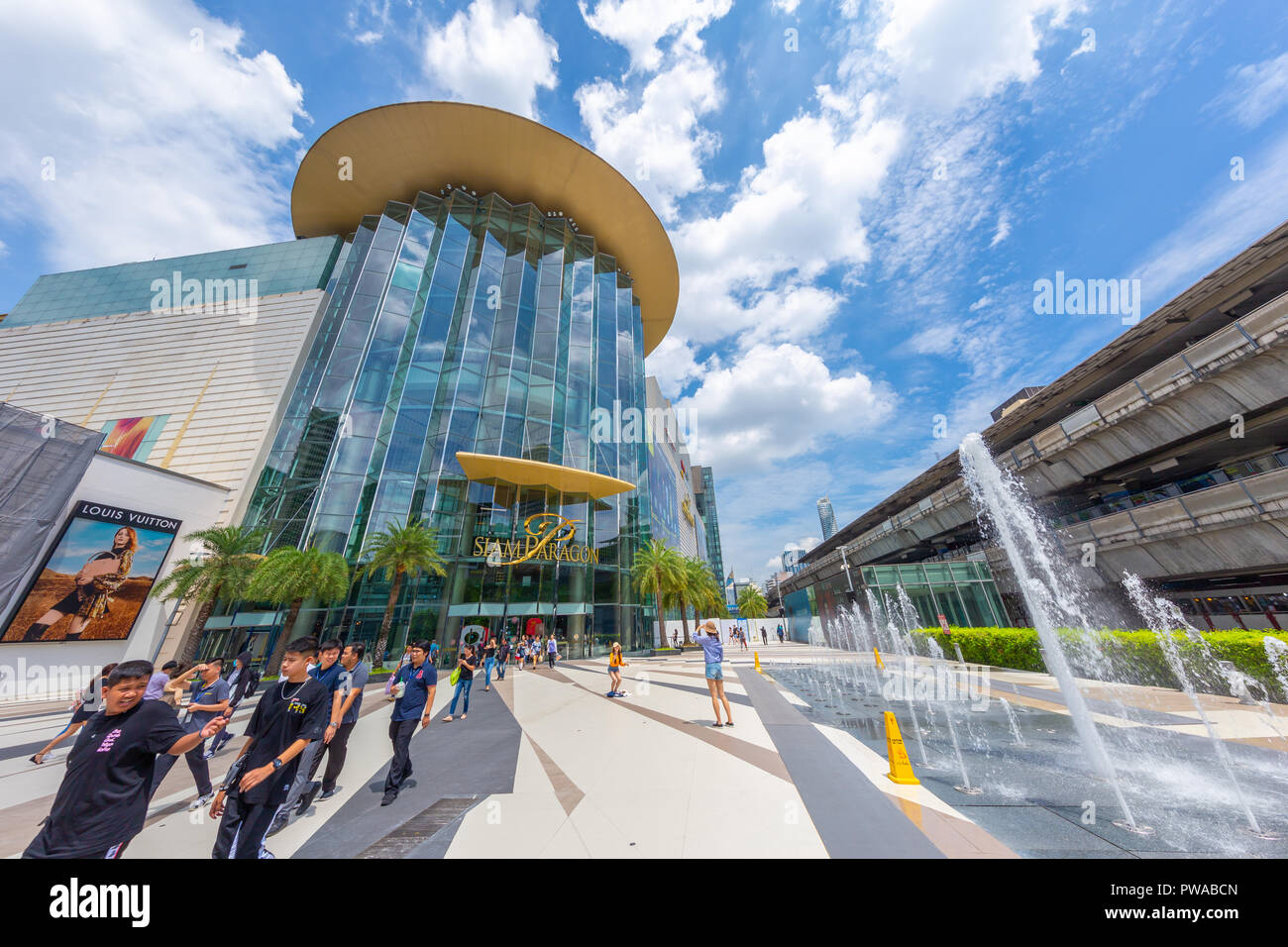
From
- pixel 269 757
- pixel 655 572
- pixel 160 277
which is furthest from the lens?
pixel 160 277

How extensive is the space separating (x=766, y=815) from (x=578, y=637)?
70.5ft

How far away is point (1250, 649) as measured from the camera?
29.7ft

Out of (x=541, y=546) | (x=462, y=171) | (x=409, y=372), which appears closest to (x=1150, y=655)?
(x=541, y=546)

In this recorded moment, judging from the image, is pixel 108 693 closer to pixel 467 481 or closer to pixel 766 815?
pixel 766 815

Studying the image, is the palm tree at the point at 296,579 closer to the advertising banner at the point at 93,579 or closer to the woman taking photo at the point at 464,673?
the advertising banner at the point at 93,579

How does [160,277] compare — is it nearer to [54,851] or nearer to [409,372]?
[409,372]

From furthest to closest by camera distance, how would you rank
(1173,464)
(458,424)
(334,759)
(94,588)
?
1. (458,424)
2. (94,588)
3. (1173,464)
4. (334,759)

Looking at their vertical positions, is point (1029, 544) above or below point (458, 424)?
below

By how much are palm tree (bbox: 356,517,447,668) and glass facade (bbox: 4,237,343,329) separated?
23306 millimetres

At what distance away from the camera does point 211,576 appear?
748 inches

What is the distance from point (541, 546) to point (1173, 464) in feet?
94.7

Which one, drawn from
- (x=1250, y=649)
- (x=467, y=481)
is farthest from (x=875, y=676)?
(x=467, y=481)
